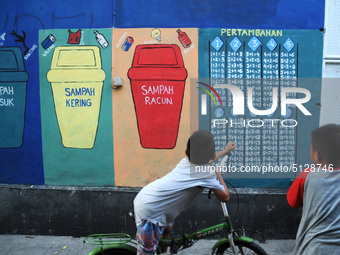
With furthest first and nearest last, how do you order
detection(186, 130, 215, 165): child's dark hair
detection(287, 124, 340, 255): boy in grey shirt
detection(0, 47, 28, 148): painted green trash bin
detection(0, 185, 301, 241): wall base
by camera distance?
detection(0, 47, 28, 148): painted green trash bin, detection(0, 185, 301, 241): wall base, detection(186, 130, 215, 165): child's dark hair, detection(287, 124, 340, 255): boy in grey shirt

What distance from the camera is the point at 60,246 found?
4281mm

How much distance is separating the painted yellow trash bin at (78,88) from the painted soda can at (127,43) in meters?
0.38

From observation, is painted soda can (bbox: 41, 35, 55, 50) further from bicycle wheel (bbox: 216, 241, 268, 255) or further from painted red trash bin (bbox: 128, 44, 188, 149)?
bicycle wheel (bbox: 216, 241, 268, 255)

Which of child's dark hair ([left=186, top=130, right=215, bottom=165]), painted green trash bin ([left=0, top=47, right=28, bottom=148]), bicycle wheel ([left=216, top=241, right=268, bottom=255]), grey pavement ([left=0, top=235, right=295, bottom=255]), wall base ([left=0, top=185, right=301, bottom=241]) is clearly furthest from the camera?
painted green trash bin ([left=0, top=47, right=28, bottom=148])

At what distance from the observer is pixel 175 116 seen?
454cm

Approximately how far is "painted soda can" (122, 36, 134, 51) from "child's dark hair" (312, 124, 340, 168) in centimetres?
319

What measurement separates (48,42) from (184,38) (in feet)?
6.42

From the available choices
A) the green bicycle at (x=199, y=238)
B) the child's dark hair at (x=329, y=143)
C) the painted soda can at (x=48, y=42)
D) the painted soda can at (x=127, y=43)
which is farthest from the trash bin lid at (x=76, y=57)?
the child's dark hair at (x=329, y=143)

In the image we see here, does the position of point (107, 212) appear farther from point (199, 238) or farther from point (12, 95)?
point (12, 95)

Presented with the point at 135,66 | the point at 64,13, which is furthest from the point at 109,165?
the point at 64,13

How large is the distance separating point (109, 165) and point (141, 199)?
2081mm

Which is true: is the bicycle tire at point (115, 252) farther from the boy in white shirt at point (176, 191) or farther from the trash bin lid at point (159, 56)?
the trash bin lid at point (159, 56)

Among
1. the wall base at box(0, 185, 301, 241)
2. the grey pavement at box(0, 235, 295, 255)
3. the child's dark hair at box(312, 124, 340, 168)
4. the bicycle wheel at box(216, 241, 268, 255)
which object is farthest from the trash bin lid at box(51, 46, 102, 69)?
the child's dark hair at box(312, 124, 340, 168)

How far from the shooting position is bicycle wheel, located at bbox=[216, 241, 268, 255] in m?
2.97
